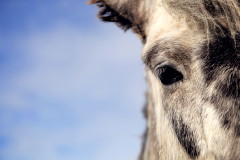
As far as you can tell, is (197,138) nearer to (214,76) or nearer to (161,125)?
(214,76)

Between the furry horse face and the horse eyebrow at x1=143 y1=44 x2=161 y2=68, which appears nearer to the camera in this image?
the furry horse face

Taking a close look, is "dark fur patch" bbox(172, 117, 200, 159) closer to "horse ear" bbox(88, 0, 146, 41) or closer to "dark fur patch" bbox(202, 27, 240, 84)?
"dark fur patch" bbox(202, 27, 240, 84)

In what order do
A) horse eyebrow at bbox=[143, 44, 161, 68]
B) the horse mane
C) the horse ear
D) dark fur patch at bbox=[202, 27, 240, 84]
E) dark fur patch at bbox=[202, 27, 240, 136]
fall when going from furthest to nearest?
the horse ear
horse eyebrow at bbox=[143, 44, 161, 68]
the horse mane
dark fur patch at bbox=[202, 27, 240, 84]
dark fur patch at bbox=[202, 27, 240, 136]

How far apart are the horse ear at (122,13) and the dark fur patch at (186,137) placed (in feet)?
3.62

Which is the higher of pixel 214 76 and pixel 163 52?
pixel 163 52

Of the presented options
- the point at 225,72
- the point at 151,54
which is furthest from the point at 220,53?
the point at 151,54

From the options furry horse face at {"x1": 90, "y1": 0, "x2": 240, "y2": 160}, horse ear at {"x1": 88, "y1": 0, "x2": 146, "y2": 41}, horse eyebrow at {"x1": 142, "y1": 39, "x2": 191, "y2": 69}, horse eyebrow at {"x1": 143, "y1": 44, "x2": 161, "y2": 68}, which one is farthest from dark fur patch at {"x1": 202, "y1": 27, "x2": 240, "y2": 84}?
horse ear at {"x1": 88, "y1": 0, "x2": 146, "y2": 41}

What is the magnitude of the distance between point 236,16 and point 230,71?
40 centimetres

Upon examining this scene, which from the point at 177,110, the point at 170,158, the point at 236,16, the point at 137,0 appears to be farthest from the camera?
the point at 137,0

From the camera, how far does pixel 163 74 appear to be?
2.31 m

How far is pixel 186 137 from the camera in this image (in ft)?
7.55

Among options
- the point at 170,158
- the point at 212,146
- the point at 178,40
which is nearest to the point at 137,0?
the point at 178,40

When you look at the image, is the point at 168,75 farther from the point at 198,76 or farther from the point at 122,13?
the point at 122,13

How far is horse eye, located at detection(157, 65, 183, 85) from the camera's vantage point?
7.27 ft
